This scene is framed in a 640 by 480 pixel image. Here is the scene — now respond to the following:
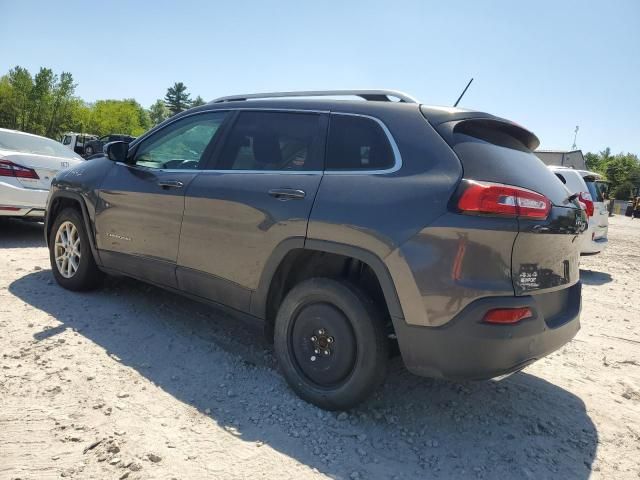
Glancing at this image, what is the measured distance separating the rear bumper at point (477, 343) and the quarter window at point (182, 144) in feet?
6.95

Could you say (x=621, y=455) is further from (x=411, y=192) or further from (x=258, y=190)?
(x=258, y=190)

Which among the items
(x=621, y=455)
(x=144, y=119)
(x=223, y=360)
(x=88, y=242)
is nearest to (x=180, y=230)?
(x=223, y=360)

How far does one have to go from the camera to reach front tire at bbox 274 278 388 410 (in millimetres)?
2648

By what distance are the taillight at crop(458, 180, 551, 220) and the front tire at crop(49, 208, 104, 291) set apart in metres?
3.55

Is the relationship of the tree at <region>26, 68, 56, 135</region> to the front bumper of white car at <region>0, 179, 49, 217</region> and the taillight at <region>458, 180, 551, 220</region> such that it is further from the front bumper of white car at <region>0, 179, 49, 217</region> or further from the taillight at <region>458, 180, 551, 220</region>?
the taillight at <region>458, 180, 551, 220</region>

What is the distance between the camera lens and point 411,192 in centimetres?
252

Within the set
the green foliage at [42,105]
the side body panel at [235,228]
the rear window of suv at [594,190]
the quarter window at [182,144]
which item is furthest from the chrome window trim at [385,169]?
the green foliage at [42,105]

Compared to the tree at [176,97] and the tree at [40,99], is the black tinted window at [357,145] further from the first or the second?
the tree at [176,97]

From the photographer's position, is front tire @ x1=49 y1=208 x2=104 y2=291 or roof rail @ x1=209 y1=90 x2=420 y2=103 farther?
front tire @ x1=49 y1=208 x2=104 y2=291

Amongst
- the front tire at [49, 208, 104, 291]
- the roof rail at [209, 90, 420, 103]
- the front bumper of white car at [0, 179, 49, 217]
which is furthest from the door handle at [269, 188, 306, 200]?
the front bumper of white car at [0, 179, 49, 217]

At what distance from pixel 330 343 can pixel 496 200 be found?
4.00ft

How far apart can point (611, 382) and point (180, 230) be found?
3.50 meters

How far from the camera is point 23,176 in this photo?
654 cm

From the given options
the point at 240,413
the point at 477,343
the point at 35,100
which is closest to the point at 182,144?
the point at 240,413
